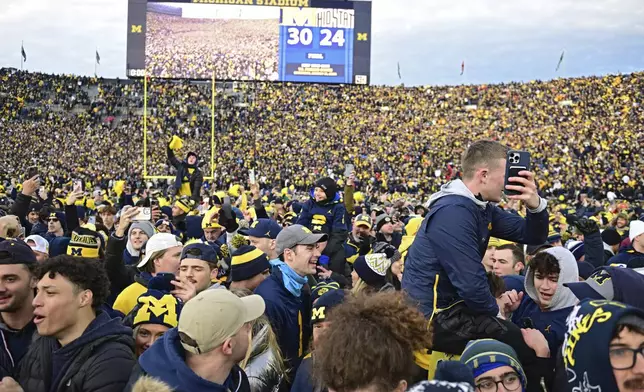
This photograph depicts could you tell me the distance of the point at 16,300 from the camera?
3535mm

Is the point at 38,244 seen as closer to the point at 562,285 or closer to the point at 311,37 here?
the point at 562,285

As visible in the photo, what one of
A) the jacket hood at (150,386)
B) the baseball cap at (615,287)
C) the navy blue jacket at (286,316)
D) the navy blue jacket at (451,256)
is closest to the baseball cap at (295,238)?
the navy blue jacket at (286,316)

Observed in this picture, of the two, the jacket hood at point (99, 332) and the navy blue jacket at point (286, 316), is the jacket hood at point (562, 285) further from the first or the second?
the jacket hood at point (99, 332)

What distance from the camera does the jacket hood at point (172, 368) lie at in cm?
251

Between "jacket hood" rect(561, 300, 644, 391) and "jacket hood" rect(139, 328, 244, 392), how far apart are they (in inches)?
55.3

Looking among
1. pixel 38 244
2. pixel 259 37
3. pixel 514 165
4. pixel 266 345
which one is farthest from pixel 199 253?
pixel 259 37

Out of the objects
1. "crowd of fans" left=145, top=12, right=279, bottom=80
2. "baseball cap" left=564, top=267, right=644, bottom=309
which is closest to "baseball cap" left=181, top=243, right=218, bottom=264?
"baseball cap" left=564, top=267, right=644, bottom=309

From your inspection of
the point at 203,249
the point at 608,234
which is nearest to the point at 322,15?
the point at 608,234

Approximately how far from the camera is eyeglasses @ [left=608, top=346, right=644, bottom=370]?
1848mm

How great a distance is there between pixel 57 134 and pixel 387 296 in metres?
43.3

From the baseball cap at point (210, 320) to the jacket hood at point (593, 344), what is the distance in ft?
4.39

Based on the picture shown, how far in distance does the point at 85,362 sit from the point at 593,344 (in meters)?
2.16

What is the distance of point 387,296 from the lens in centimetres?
219

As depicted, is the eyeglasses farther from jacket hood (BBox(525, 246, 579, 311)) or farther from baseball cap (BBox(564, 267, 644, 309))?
jacket hood (BBox(525, 246, 579, 311))
